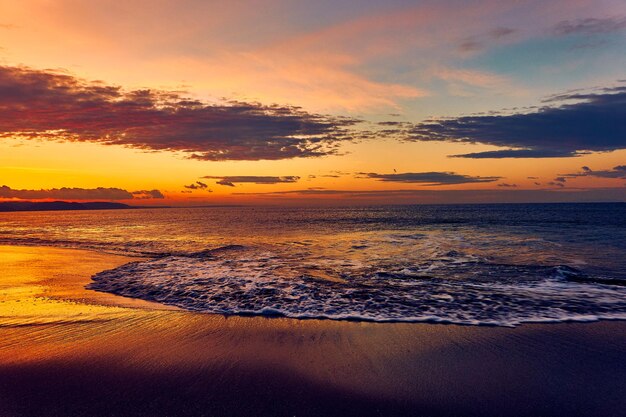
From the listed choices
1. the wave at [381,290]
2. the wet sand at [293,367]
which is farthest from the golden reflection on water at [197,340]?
the wave at [381,290]

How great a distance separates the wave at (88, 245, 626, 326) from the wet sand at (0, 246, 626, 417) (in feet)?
2.96

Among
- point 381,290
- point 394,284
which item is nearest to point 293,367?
point 381,290

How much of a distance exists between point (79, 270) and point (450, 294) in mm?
16067

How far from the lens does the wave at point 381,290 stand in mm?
9875

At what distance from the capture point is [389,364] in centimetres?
661

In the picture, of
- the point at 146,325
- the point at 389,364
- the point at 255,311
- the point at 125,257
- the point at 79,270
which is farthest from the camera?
the point at 125,257

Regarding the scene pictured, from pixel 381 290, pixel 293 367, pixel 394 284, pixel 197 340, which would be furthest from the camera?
pixel 394 284

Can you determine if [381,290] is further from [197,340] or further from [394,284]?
[197,340]

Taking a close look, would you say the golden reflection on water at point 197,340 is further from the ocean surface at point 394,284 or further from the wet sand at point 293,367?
the ocean surface at point 394,284

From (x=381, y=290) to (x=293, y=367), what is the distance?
669cm

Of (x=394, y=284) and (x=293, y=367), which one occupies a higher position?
(x=293, y=367)

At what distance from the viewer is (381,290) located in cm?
1262

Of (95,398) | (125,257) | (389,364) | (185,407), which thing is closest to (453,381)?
(389,364)

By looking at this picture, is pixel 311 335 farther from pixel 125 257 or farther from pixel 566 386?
pixel 125 257
